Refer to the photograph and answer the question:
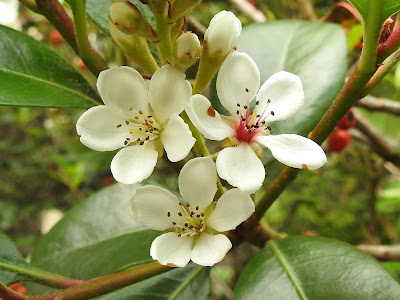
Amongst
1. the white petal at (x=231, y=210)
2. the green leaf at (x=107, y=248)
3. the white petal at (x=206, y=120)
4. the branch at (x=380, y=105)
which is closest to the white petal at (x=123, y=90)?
the white petal at (x=206, y=120)

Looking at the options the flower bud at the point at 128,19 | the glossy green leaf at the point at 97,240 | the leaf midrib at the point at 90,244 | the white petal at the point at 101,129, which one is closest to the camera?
the flower bud at the point at 128,19

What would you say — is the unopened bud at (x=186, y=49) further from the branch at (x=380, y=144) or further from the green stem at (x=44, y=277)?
the branch at (x=380, y=144)

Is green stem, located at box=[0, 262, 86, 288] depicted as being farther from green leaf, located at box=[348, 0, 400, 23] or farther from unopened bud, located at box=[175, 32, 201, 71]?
green leaf, located at box=[348, 0, 400, 23]

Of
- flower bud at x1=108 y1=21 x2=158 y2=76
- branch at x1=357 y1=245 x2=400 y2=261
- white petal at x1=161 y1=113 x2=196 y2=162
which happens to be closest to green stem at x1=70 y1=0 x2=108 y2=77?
flower bud at x1=108 y1=21 x2=158 y2=76

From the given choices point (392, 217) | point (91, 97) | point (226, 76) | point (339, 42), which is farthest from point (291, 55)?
point (392, 217)

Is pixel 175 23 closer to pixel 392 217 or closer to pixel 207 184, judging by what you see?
pixel 207 184
